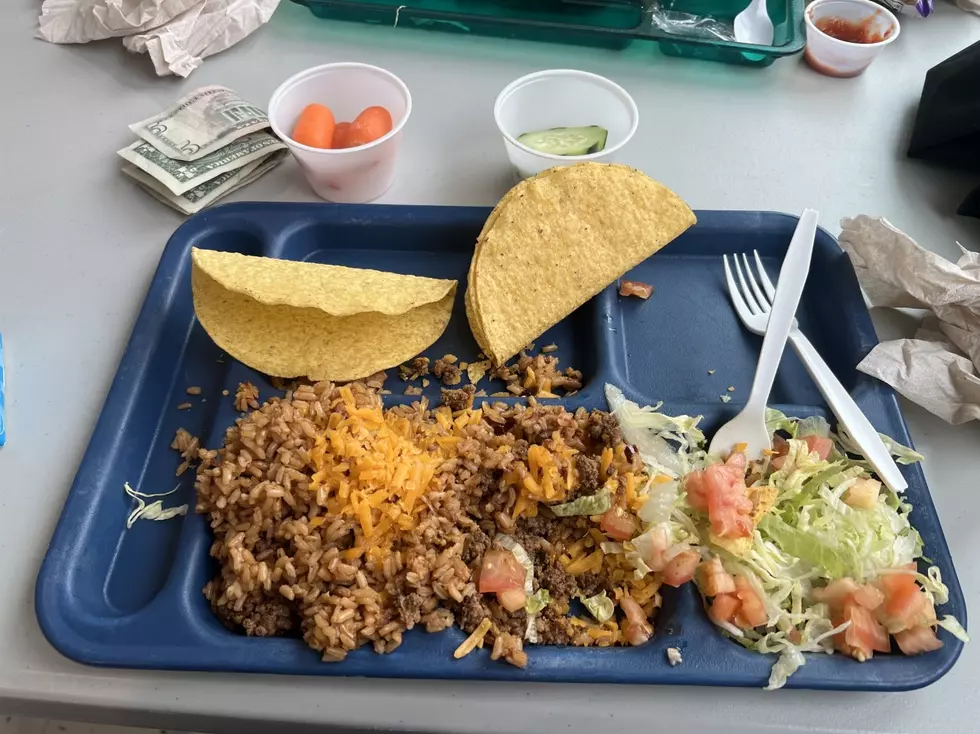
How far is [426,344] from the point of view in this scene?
64.9 inches

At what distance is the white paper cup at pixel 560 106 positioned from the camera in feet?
6.25

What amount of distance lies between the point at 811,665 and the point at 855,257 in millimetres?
1001

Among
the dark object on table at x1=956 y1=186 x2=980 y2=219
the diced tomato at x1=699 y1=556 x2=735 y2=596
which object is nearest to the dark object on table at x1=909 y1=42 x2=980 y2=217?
the dark object on table at x1=956 y1=186 x2=980 y2=219

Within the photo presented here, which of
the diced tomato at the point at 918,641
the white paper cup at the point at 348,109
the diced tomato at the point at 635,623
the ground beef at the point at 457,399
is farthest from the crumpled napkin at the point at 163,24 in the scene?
the diced tomato at the point at 918,641

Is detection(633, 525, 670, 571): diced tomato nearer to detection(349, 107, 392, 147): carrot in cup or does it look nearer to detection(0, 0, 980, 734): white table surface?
detection(0, 0, 980, 734): white table surface

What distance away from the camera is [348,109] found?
2.02 meters

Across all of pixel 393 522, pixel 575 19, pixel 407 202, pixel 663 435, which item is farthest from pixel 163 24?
pixel 663 435

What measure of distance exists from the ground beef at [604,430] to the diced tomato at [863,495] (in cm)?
46

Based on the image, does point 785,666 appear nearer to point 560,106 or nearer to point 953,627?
point 953,627

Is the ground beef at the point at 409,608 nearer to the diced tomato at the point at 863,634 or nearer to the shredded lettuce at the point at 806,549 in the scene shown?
the shredded lettuce at the point at 806,549

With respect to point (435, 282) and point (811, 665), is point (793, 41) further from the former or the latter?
point (811, 665)

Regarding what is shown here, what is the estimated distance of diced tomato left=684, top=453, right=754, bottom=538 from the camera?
1.31 meters

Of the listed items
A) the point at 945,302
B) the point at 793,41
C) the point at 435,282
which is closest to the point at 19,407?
the point at 435,282

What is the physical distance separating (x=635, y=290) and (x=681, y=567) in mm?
761
